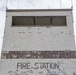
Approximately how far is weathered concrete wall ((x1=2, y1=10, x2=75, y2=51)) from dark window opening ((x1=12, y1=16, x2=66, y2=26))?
1.21ft

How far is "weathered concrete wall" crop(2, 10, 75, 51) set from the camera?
397 inches

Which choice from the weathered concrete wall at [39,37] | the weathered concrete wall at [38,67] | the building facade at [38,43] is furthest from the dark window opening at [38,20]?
the weathered concrete wall at [38,67]

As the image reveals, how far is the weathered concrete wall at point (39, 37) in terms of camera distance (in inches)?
397

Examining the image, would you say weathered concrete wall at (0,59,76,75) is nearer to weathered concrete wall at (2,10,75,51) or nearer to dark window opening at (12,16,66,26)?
weathered concrete wall at (2,10,75,51)

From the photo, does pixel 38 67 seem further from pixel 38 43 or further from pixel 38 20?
pixel 38 20

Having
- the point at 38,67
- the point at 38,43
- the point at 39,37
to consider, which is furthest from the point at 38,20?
the point at 38,67

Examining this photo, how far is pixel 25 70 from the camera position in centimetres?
970

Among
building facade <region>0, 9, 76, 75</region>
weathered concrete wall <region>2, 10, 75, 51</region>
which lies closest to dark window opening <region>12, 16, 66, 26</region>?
building facade <region>0, 9, 76, 75</region>

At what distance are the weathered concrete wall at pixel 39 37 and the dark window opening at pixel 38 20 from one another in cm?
37

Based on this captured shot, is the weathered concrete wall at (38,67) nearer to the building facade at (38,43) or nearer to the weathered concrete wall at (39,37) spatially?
the building facade at (38,43)

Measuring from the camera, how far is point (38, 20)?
10.9 metres

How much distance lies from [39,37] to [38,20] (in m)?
1.27

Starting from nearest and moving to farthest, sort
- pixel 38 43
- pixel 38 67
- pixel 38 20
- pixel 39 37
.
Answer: pixel 38 67
pixel 38 43
pixel 39 37
pixel 38 20

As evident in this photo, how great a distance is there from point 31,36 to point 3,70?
8.51 ft
